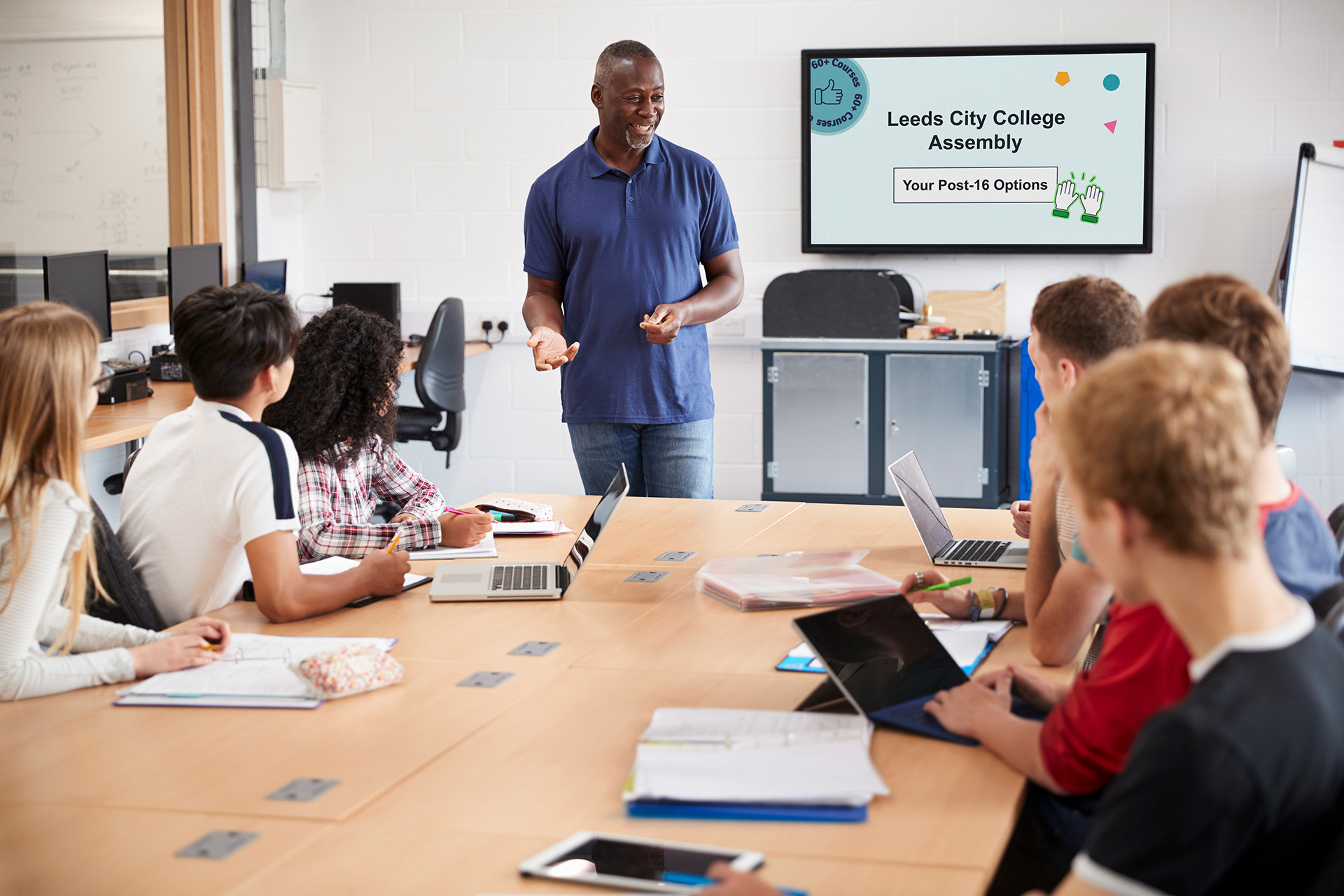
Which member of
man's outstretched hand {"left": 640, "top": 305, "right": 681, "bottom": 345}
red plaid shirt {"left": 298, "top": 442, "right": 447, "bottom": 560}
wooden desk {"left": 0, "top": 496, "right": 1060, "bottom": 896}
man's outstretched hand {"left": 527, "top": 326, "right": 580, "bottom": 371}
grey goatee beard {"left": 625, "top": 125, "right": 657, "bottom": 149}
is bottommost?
wooden desk {"left": 0, "top": 496, "right": 1060, "bottom": 896}

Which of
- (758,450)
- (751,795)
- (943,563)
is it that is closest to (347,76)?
(758,450)

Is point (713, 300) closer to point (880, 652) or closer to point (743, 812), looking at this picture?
point (880, 652)

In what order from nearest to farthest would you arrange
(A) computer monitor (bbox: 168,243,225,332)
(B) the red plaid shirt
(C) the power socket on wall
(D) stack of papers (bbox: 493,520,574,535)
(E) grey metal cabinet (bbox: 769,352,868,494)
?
(B) the red plaid shirt
(D) stack of papers (bbox: 493,520,574,535)
(A) computer monitor (bbox: 168,243,225,332)
(E) grey metal cabinet (bbox: 769,352,868,494)
(C) the power socket on wall

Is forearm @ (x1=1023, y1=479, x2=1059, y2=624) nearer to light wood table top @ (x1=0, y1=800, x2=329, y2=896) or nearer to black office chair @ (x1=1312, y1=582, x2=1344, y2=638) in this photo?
black office chair @ (x1=1312, y1=582, x2=1344, y2=638)

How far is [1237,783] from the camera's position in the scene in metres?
0.90

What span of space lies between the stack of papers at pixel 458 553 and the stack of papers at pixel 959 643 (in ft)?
2.65

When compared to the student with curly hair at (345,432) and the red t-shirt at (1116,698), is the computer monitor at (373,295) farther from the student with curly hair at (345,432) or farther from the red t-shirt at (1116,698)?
the red t-shirt at (1116,698)

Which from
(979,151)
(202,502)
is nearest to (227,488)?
(202,502)

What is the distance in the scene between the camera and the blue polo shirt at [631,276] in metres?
2.94

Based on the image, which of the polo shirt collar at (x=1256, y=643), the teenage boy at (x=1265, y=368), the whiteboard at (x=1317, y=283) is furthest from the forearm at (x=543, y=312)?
the whiteboard at (x=1317, y=283)

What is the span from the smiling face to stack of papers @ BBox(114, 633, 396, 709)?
1.62 meters

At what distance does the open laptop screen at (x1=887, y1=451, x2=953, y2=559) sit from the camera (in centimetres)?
229

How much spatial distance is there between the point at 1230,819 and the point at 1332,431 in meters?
4.59

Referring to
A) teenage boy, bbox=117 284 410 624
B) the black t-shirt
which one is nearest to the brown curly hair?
teenage boy, bbox=117 284 410 624
